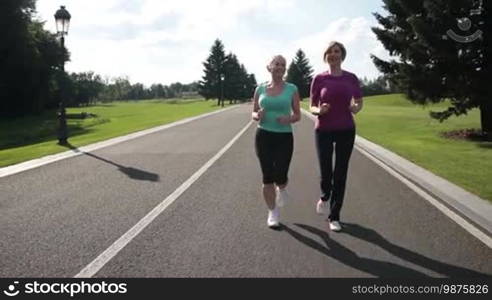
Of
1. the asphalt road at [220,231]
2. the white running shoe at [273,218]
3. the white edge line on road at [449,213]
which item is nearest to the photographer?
the asphalt road at [220,231]

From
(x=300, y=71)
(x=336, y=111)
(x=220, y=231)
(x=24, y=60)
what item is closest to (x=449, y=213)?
(x=336, y=111)

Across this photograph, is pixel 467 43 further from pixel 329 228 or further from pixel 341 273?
pixel 341 273

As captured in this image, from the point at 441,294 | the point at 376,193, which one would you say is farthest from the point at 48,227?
the point at 376,193

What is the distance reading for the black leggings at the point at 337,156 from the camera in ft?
20.6

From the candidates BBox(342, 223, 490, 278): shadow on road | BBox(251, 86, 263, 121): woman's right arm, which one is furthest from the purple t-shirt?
BBox(342, 223, 490, 278): shadow on road

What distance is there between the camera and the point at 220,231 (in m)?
6.21

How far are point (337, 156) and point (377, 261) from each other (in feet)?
5.36

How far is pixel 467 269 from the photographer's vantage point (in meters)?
4.83

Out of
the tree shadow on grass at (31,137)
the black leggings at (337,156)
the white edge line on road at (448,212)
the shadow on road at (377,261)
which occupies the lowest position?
the tree shadow on grass at (31,137)

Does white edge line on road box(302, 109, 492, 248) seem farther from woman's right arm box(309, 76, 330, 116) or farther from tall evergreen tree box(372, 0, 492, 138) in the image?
tall evergreen tree box(372, 0, 492, 138)

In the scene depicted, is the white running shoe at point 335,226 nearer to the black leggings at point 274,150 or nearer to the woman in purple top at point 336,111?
the woman in purple top at point 336,111

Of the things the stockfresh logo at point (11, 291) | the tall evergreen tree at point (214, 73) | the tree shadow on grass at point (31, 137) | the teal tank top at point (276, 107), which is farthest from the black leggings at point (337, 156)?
the tall evergreen tree at point (214, 73)

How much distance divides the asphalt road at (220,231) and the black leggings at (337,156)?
354 mm

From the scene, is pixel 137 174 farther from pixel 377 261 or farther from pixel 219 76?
pixel 219 76
